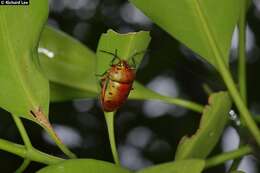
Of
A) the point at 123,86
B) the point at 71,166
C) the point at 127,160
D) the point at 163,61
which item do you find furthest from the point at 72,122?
the point at 71,166

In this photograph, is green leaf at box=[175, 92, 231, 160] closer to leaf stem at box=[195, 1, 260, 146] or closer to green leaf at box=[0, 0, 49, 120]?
leaf stem at box=[195, 1, 260, 146]

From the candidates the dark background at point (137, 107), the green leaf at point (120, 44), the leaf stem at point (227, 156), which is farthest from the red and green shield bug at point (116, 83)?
the dark background at point (137, 107)

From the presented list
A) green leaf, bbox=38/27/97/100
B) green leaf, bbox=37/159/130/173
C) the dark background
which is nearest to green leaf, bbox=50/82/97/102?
green leaf, bbox=38/27/97/100

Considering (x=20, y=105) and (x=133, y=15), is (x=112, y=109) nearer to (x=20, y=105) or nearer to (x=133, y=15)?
(x=20, y=105)

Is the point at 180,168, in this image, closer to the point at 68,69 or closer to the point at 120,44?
the point at 120,44

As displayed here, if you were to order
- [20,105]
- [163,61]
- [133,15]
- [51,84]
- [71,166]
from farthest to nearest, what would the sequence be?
[133,15], [163,61], [51,84], [20,105], [71,166]
